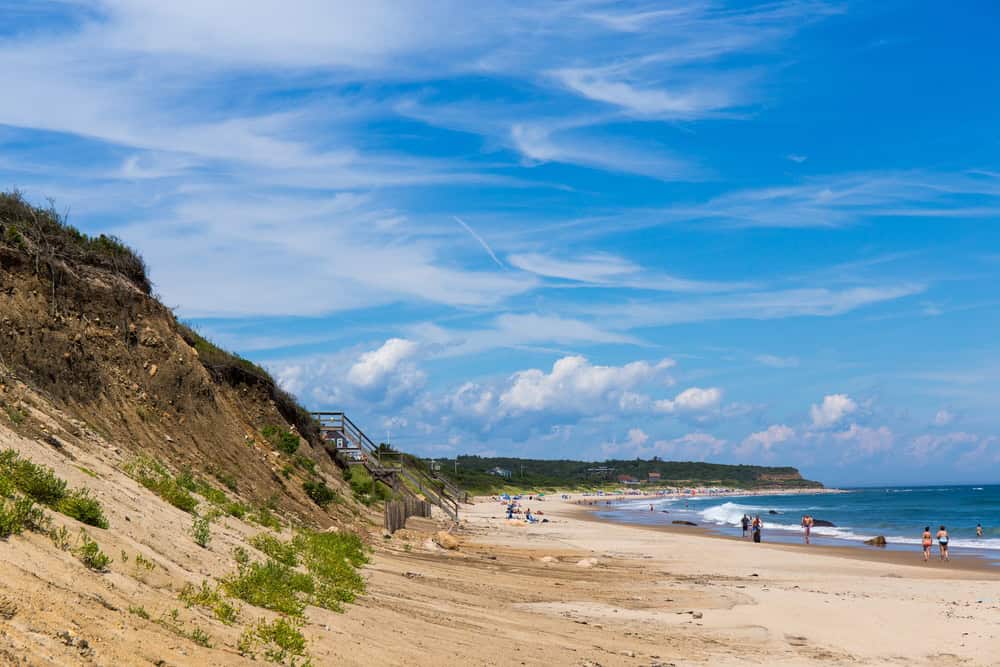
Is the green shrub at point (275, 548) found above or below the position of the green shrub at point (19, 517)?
below

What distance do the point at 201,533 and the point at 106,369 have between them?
9682mm

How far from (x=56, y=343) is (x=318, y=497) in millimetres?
9875

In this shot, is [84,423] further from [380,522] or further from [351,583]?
[380,522]

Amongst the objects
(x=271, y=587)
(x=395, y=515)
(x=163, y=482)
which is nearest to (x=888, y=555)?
(x=395, y=515)

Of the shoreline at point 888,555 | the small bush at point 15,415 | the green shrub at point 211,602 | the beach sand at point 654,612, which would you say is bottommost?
the shoreline at point 888,555

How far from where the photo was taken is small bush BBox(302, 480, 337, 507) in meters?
25.8

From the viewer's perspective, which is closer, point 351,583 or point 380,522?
point 351,583

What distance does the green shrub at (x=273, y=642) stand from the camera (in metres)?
7.61

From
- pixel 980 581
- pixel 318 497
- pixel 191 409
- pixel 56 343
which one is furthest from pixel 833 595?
pixel 56 343

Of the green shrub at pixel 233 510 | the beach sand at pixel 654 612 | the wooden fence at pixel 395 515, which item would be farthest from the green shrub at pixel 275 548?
the wooden fence at pixel 395 515

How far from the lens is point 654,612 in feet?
53.1

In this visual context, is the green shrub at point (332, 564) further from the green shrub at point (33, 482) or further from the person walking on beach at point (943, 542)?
the person walking on beach at point (943, 542)

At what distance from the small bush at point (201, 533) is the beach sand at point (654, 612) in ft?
7.43

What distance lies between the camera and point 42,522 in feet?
26.0
